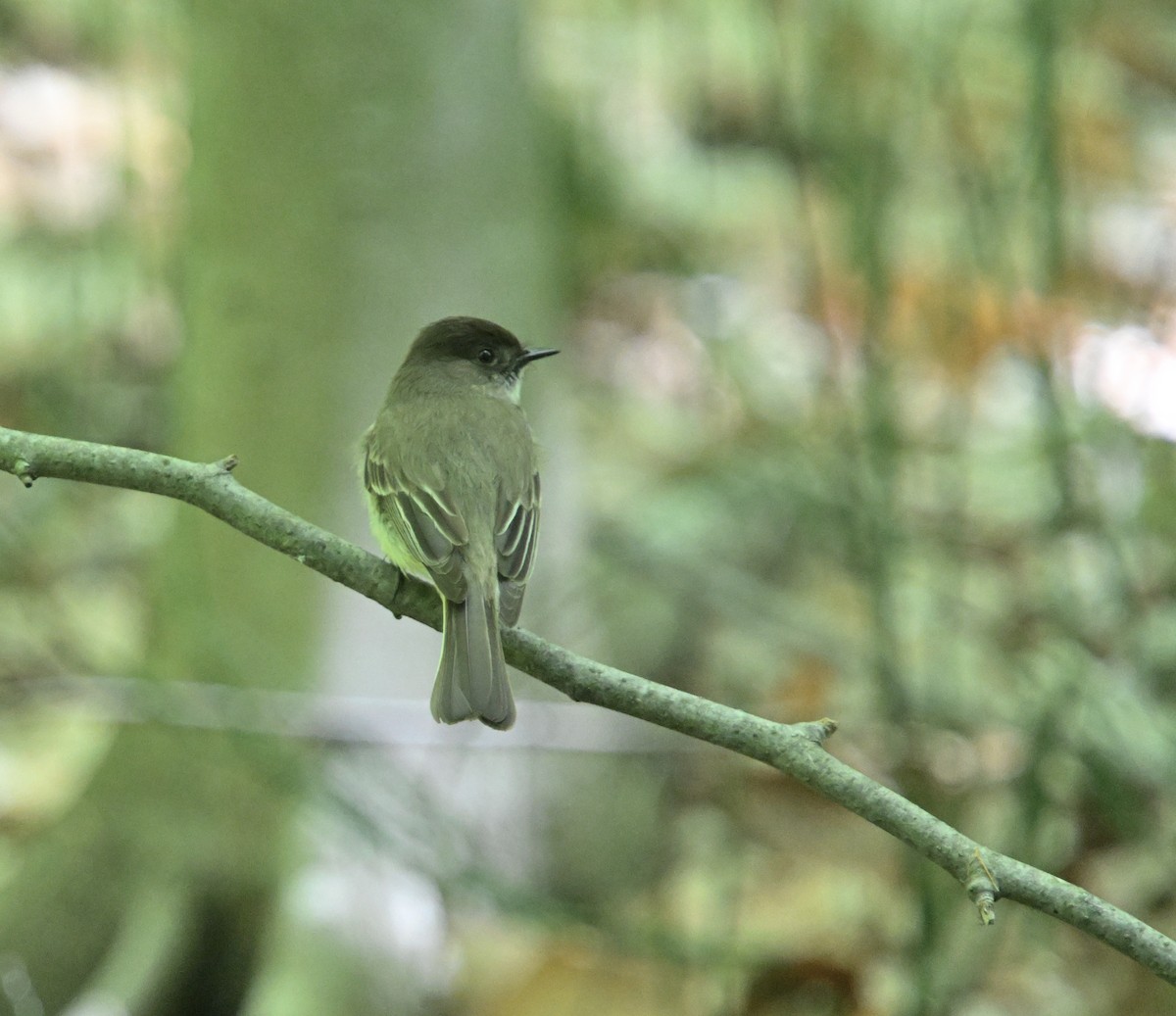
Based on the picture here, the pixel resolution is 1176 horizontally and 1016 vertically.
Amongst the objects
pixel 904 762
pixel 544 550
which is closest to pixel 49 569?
pixel 544 550

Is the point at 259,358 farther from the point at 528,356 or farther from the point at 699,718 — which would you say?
the point at 699,718

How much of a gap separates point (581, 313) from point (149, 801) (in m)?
4.72

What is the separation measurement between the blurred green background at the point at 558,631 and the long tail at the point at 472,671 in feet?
4.08

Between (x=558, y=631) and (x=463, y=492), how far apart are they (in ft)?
8.96

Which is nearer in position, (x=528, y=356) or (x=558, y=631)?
(x=528, y=356)

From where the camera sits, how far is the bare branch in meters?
1.95

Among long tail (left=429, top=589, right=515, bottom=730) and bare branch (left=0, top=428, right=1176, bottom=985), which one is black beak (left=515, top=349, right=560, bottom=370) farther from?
bare branch (left=0, top=428, right=1176, bottom=985)

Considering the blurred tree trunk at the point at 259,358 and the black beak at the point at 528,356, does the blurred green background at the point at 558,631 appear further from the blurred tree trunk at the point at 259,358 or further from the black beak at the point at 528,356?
the black beak at the point at 528,356

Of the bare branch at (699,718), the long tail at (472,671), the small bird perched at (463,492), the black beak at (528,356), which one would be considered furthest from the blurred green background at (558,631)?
the bare branch at (699,718)

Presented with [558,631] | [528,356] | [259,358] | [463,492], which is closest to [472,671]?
[463,492]

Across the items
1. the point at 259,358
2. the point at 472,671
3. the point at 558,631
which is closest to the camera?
the point at 472,671

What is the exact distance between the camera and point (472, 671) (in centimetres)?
285

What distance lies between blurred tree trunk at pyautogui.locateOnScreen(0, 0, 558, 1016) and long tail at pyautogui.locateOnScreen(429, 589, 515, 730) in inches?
84.0

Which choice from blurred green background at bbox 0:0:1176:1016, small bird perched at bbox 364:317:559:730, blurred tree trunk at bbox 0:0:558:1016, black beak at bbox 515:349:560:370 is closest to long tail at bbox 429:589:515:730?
small bird perched at bbox 364:317:559:730
